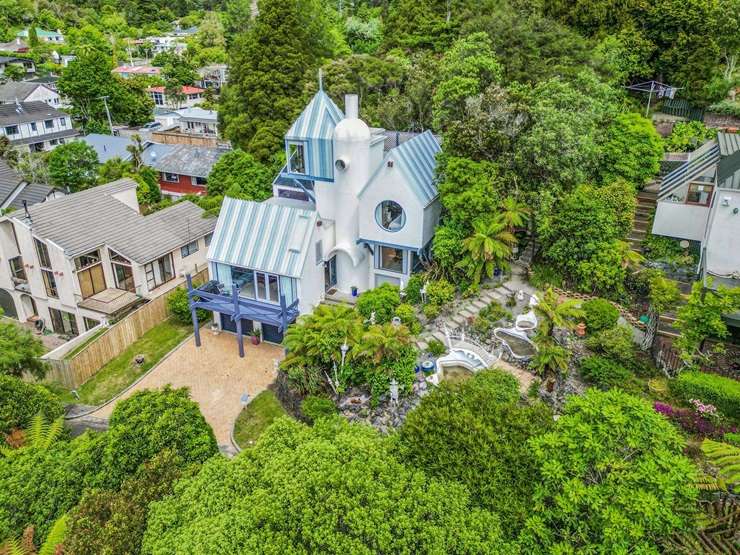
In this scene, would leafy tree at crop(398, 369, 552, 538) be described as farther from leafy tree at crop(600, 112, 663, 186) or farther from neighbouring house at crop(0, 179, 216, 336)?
neighbouring house at crop(0, 179, 216, 336)

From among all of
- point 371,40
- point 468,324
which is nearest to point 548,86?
point 468,324

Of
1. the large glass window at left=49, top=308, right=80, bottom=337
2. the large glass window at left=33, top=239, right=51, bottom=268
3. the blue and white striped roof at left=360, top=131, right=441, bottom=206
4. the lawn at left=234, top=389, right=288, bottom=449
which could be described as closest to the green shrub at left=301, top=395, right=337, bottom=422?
the lawn at left=234, top=389, right=288, bottom=449

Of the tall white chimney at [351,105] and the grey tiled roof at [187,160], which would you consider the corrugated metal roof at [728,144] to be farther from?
the grey tiled roof at [187,160]

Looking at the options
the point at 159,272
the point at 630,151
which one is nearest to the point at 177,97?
the point at 159,272

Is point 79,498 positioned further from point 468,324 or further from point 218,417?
point 468,324

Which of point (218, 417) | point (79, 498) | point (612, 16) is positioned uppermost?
point (612, 16)

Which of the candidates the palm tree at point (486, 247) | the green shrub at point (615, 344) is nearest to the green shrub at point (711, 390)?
the green shrub at point (615, 344)
